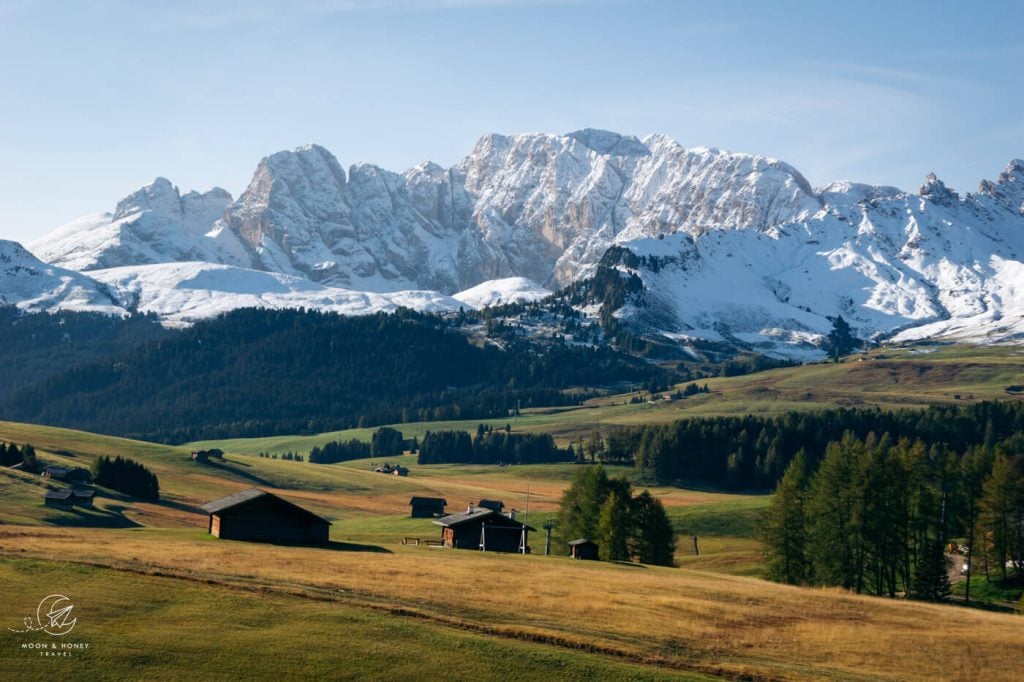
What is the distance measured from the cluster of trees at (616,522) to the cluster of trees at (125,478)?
5782cm

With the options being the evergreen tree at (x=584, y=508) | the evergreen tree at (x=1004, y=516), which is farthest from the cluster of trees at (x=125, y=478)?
the evergreen tree at (x=1004, y=516)

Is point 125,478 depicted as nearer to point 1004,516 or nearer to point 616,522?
point 616,522

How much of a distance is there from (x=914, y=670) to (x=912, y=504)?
45076 millimetres

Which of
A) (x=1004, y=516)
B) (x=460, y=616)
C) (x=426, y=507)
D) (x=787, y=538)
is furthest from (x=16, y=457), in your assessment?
(x=1004, y=516)

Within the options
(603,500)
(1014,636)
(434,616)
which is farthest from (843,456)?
(434,616)

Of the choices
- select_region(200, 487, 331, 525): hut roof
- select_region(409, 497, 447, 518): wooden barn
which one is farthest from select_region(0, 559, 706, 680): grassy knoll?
select_region(409, 497, 447, 518): wooden barn

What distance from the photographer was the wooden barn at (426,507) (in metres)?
159

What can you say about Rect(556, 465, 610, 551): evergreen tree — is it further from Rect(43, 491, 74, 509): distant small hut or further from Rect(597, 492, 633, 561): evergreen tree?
Rect(43, 491, 74, 509): distant small hut

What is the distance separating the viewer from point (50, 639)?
53.2 meters

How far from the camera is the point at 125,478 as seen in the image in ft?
509

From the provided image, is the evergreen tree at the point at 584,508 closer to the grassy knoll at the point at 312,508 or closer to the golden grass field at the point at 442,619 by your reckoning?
the grassy knoll at the point at 312,508

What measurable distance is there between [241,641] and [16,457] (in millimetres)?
110641

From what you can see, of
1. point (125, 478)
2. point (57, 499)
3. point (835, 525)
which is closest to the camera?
point (835, 525)

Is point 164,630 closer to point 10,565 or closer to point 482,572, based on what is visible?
point 10,565
